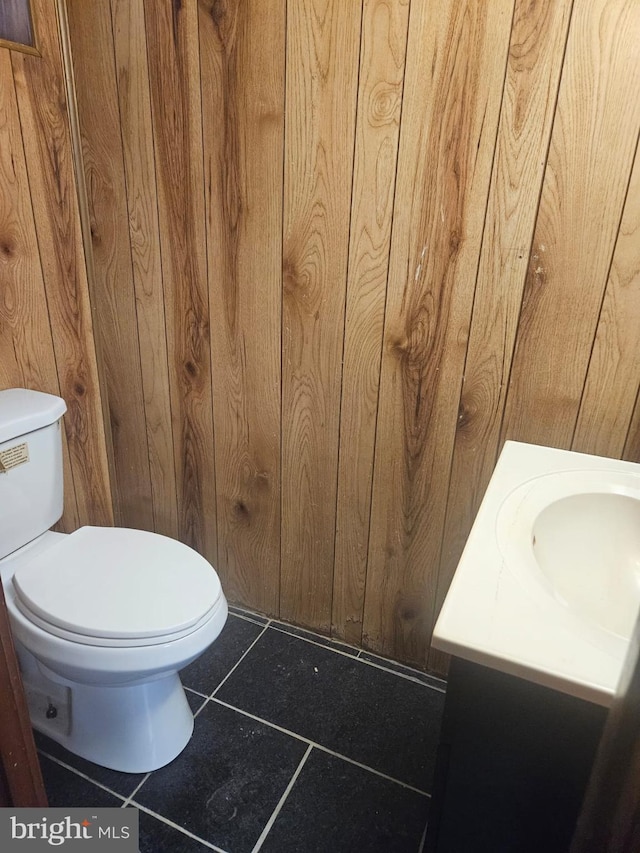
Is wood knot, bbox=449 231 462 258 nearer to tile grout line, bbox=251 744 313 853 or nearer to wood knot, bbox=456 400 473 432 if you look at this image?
wood knot, bbox=456 400 473 432

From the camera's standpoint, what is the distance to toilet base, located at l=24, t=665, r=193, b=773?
1380 millimetres

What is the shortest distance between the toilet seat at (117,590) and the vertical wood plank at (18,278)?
49 cm

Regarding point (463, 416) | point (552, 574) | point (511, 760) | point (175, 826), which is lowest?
point (175, 826)

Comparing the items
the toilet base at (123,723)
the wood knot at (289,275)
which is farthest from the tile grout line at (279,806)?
the wood knot at (289,275)

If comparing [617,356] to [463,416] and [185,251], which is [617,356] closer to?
[463,416]

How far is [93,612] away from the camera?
123 centimetres

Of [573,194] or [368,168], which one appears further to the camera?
[368,168]

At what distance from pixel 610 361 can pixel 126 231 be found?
1352 millimetres

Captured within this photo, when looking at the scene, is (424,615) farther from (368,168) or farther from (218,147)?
(218,147)

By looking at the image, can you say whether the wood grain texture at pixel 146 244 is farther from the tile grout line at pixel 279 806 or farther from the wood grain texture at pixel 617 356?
the wood grain texture at pixel 617 356

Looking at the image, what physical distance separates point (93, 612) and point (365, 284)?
1009mm

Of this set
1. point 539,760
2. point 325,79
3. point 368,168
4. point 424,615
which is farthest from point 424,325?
point 539,760

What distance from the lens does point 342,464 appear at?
A: 5.29ft

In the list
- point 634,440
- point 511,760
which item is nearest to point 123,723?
point 511,760
